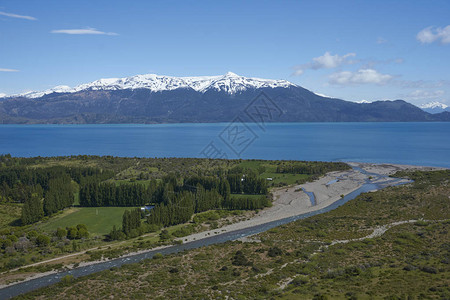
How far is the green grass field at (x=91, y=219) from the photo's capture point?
55.2 meters

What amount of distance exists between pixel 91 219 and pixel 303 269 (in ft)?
124

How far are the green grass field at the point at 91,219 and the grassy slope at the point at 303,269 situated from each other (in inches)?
676


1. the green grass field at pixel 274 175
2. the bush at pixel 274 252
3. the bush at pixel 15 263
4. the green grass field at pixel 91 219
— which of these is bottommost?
the bush at pixel 15 263

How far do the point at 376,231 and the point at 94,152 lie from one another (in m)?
145

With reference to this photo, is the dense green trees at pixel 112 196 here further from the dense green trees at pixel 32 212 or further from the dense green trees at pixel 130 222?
the dense green trees at pixel 130 222

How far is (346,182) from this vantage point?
93562mm

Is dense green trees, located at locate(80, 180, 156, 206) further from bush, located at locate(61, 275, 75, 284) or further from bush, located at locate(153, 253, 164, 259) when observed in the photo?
bush, located at locate(61, 275, 75, 284)

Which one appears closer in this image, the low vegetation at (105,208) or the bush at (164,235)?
the low vegetation at (105,208)

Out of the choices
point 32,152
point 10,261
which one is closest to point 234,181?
point 10,261

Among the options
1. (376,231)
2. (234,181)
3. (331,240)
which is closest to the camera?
(331,240)

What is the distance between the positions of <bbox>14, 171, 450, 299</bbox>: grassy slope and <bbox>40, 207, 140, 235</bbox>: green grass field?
56.4 feet

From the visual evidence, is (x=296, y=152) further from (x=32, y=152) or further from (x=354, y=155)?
(x=32, y=152)

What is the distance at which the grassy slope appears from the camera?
104 ft

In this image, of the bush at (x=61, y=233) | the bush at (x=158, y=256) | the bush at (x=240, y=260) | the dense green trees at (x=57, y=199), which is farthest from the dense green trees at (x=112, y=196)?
the bush at (x=240, y=260)
